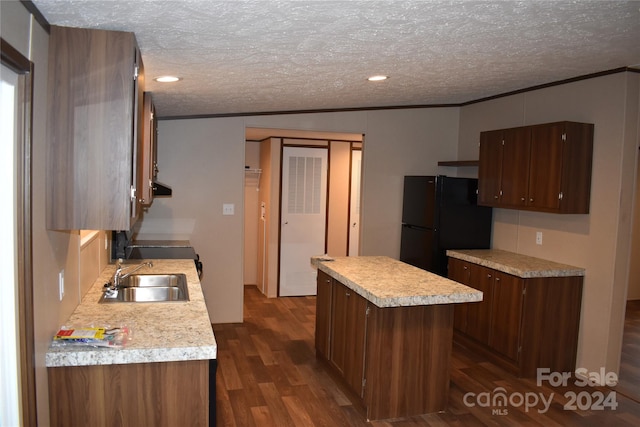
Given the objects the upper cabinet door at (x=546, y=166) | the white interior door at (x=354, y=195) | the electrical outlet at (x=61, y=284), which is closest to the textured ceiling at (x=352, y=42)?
the upper cabinet door at (x=546, y=166)

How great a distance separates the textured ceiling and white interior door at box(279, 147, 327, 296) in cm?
254

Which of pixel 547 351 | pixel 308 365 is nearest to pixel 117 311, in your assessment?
pixel 308 365

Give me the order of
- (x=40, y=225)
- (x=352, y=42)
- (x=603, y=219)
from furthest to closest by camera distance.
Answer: (x=603, y=219) → (x=352, y=42) → (x=40, y=225)

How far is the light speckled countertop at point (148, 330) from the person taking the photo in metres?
2.06

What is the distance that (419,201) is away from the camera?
17.8ft

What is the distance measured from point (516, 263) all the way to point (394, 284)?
153cm

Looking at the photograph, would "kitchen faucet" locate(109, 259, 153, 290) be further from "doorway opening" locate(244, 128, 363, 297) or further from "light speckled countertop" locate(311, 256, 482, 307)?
"doorway opening" locate(244, 128, 363, 297)

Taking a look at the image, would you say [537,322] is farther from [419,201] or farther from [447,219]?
[419,201]

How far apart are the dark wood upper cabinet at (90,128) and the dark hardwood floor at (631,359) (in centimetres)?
394

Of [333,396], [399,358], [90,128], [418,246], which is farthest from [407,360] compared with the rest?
[90,128]

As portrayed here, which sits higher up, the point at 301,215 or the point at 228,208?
the point at 228,208

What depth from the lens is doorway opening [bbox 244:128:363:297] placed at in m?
6.71

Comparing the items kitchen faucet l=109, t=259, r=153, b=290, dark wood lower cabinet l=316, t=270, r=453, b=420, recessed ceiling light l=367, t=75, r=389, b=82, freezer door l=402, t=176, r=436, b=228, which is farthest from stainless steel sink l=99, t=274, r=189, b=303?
freezer door l=402, t=176, r=436, b=228

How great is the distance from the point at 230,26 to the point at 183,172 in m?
3.41
